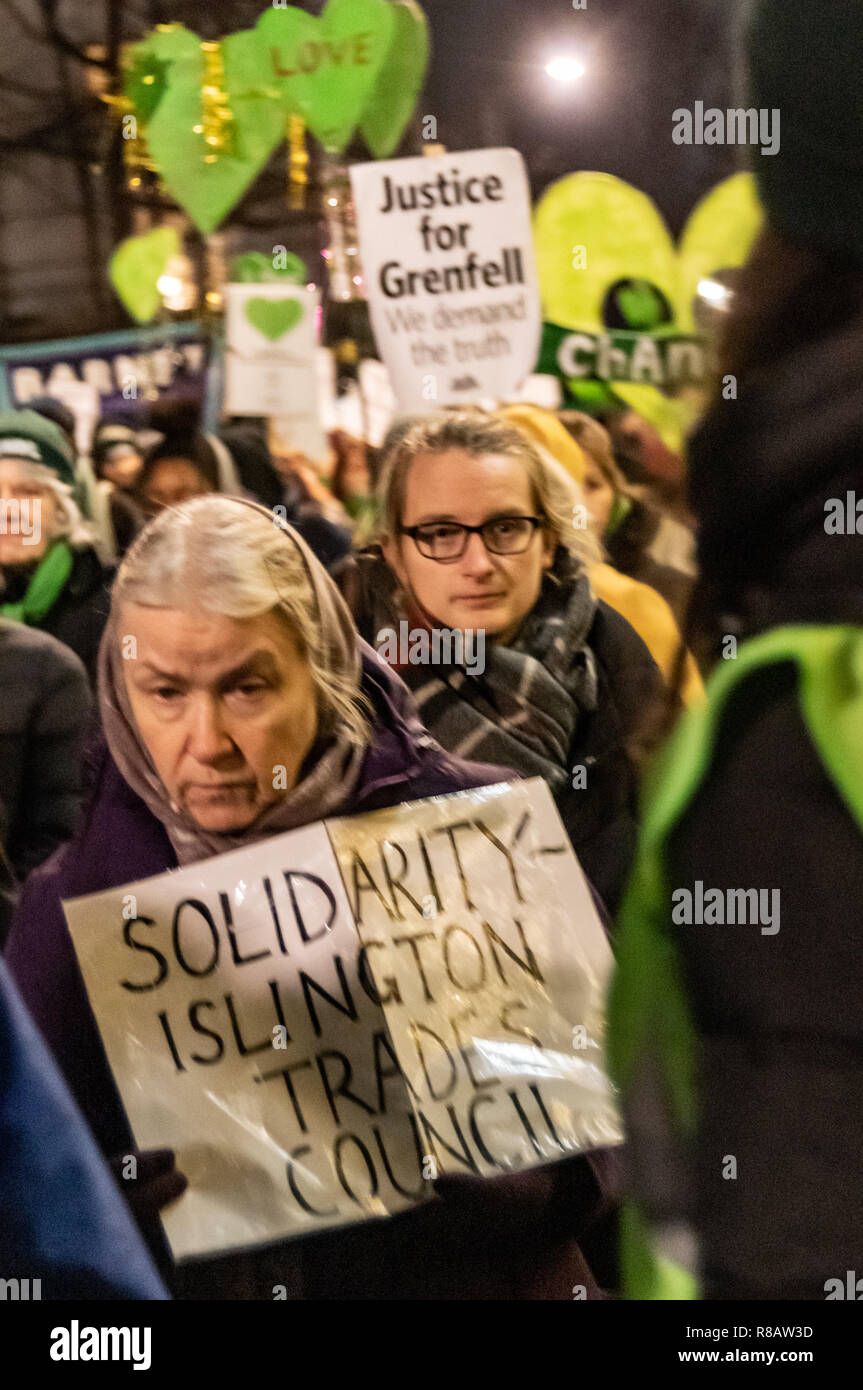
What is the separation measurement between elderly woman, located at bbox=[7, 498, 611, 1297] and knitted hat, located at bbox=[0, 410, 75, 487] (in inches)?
6.5

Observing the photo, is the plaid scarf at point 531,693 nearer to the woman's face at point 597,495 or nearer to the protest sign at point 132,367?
→ the woman's face at point 597,495

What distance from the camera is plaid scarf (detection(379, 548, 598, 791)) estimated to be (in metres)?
1.90

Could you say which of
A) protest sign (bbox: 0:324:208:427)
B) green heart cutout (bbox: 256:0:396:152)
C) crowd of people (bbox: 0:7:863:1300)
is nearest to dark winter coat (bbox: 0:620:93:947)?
crowd of people (bbox: 0:7:863:1300)

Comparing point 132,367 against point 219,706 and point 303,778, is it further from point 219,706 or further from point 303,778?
point 303,778

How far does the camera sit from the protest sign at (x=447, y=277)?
73.4 inches

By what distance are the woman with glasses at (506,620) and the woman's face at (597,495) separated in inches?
0.7

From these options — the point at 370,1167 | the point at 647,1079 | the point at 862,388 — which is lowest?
the point at 370,1167

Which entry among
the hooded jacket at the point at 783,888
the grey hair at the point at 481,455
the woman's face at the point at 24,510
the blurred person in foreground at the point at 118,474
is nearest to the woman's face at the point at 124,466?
the blurred person in foreground at the point at 118,474

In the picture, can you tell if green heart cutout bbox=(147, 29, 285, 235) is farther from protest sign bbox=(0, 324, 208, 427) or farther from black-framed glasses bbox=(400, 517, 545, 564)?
black-framed glasses bbox=(400, 517, 545, 564)

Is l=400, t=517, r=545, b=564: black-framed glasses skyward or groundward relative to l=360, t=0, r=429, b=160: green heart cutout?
groundward

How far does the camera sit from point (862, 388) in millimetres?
1399
